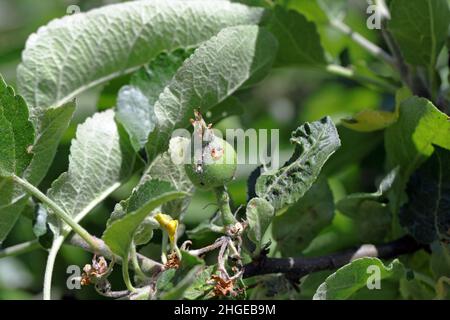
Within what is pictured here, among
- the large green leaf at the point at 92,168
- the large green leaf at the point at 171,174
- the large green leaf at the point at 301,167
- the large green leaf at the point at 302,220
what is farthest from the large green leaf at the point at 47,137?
the large green leaf at the point at 302,220

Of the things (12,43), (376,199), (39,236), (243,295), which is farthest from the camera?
(12,43)

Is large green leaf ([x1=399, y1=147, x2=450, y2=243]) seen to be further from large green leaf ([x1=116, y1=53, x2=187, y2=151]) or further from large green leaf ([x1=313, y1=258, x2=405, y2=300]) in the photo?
large green leaf ([x1=116, y1=53, x2=187, y2=151])

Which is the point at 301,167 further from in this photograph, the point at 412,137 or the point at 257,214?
the point at 412,137

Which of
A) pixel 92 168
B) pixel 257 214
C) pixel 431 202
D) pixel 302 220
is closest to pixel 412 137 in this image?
pixel 431 202
